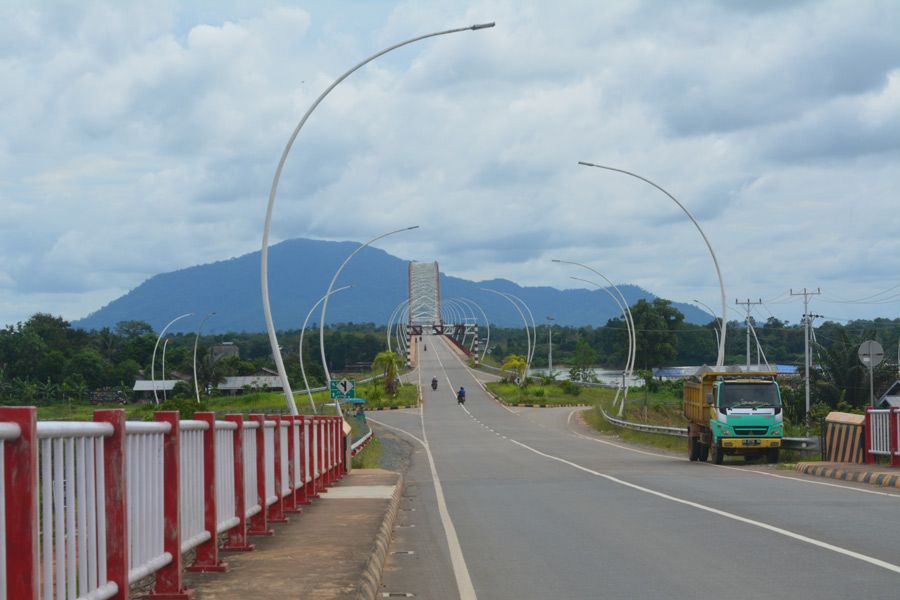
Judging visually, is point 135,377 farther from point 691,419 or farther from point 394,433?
point 691,419

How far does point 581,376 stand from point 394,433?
71.6 metres

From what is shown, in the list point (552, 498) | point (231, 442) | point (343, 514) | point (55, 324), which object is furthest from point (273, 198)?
point (55, 324)

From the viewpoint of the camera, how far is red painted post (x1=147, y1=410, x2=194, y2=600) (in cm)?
802

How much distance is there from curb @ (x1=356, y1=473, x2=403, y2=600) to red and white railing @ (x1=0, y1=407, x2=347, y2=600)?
1.20 metres

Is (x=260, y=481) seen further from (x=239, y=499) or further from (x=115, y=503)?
(x=115, y=503)

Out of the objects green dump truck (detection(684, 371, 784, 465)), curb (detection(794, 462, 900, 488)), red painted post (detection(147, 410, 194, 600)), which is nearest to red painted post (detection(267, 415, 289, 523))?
red painted post (detection(147, 410, 194, 600))

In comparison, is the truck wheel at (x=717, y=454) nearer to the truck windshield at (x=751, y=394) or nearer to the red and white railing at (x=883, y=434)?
the truck windshield at (x=751, y=394)

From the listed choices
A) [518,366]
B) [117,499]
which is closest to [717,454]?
[117,499]

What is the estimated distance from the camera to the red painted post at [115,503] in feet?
21.6

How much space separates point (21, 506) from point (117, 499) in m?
1.62

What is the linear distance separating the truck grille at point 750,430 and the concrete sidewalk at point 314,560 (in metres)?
17.5

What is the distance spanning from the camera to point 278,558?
1083 cm

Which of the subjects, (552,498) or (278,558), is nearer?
(278,558)

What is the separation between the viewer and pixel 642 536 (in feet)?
46.0
